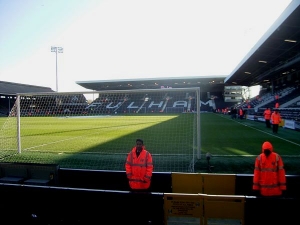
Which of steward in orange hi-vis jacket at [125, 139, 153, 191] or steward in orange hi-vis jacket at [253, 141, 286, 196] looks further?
steward in orange hi-vis jacket at [125, 139, 153, 191]

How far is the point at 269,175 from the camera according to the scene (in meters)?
4.63

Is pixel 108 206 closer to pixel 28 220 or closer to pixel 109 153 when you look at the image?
pixel 28 220

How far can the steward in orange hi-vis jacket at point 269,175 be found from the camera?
460 cm

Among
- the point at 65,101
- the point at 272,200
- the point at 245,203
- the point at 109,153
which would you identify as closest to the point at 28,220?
the point at 245,203

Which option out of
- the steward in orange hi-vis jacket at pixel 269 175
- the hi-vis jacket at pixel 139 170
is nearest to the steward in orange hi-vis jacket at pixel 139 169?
the hi-vis jacket at pixel 139 170

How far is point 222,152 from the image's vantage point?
10984 mm

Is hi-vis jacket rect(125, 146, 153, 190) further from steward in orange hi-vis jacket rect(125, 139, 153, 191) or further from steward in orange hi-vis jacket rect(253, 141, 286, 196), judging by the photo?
steward in orange hi-vis jacket rect(253, 141, 286, 196)

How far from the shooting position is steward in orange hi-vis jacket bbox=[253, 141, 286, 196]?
4.60 meters

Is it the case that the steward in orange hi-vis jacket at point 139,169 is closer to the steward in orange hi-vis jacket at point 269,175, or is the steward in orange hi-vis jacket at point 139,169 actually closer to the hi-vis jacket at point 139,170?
the hi-vis jacket at point 139,170

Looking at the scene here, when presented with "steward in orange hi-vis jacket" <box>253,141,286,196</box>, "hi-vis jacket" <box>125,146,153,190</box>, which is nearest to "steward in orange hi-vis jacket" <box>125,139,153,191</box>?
"hi-vis jacket" <box>125,146,153,190</box>

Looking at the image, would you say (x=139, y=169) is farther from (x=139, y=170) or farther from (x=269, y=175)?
(x=269, y=175)

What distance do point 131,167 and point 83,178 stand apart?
63.1 inches

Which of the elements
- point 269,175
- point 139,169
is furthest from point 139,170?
point 269,175

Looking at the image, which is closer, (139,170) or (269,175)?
(269,175)
